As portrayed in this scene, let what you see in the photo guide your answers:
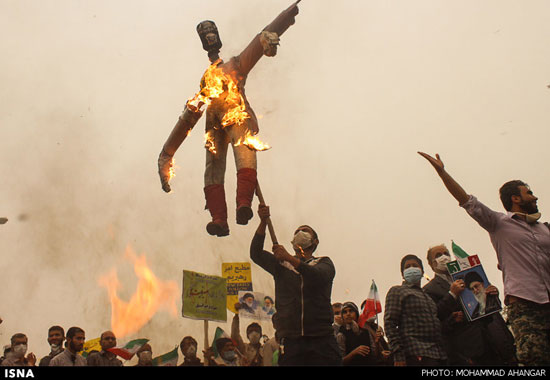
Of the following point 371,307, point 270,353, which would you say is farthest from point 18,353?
point 371,307

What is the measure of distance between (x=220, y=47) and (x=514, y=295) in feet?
16.3

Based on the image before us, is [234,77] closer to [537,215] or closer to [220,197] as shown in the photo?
[220,197]

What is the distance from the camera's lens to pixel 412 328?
230 inches

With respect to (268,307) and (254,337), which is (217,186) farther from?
(268,307)

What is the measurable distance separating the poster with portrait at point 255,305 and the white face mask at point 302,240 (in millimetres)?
3969

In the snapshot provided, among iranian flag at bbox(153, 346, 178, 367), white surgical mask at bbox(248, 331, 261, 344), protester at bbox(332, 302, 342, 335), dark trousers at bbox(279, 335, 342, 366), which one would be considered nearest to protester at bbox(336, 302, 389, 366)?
protester at bbox(332, 302, 342, 335)

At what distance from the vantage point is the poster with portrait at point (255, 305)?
9688 millimetres

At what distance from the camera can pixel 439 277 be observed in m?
6.89

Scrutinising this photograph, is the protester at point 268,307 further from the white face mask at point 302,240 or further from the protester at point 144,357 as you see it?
the white face mask at point 302,240

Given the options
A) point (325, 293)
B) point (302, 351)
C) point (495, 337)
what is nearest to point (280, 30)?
point (325, 293)

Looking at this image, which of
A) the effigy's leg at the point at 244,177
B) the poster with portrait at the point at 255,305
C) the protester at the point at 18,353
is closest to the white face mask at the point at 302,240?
the effigy's leg at the point at 244,177

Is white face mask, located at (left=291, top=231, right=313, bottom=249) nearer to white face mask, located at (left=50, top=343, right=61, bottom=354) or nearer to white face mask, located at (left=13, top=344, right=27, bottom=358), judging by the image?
white face mask, located at (left=50, top=343, right=61, bottom=354)

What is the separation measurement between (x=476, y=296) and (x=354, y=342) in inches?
60.4

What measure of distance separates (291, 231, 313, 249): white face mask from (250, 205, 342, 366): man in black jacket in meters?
0.17
